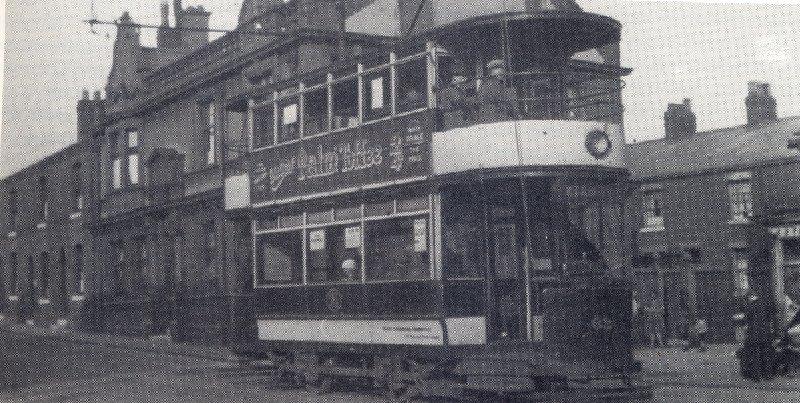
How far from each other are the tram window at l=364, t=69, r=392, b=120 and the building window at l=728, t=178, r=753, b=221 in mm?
14269

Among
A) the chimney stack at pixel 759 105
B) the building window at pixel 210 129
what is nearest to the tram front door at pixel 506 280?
the building window at pixel 210 129

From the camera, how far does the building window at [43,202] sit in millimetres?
31797

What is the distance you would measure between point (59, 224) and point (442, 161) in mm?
23267

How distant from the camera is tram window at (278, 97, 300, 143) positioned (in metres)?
13.8

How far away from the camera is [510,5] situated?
21.2 metres

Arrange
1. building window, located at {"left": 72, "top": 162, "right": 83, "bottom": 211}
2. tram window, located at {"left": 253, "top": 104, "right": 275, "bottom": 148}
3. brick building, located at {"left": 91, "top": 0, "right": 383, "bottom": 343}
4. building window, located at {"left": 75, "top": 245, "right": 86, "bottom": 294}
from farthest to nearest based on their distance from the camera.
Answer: building window, located at {"left": 72, "top": 162, "right": 83, "bottom": 211}
building window, located at {"left": 75, "top": 245, "right": 86, "bottom": 294}
brick building, located at {"left": 91, "top": 0, "right": 383, "bottom": 343}
tram window, located at {"left": 253, "top": 104, "right": 275, "bottom": 148}

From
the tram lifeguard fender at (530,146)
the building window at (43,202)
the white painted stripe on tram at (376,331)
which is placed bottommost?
the white painted stripe on tram at (376,331)

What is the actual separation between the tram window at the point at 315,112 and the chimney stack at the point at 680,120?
16873 mm

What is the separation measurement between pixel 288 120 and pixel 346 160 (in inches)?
67.6

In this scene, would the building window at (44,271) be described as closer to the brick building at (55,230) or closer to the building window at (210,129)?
the brick building at (55,230)

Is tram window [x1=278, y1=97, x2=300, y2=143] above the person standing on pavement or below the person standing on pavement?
above

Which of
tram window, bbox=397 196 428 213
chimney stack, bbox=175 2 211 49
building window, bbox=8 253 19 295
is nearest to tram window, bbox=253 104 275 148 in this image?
tram window, bbox=397 196 428 213

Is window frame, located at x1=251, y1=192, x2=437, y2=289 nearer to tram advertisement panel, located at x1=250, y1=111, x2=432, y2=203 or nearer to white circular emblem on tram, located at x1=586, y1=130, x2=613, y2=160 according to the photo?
tram advertisement panel, located at x1=250, y1=111, x2=432, y2=203

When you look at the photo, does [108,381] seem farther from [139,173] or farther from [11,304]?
[11,304]
